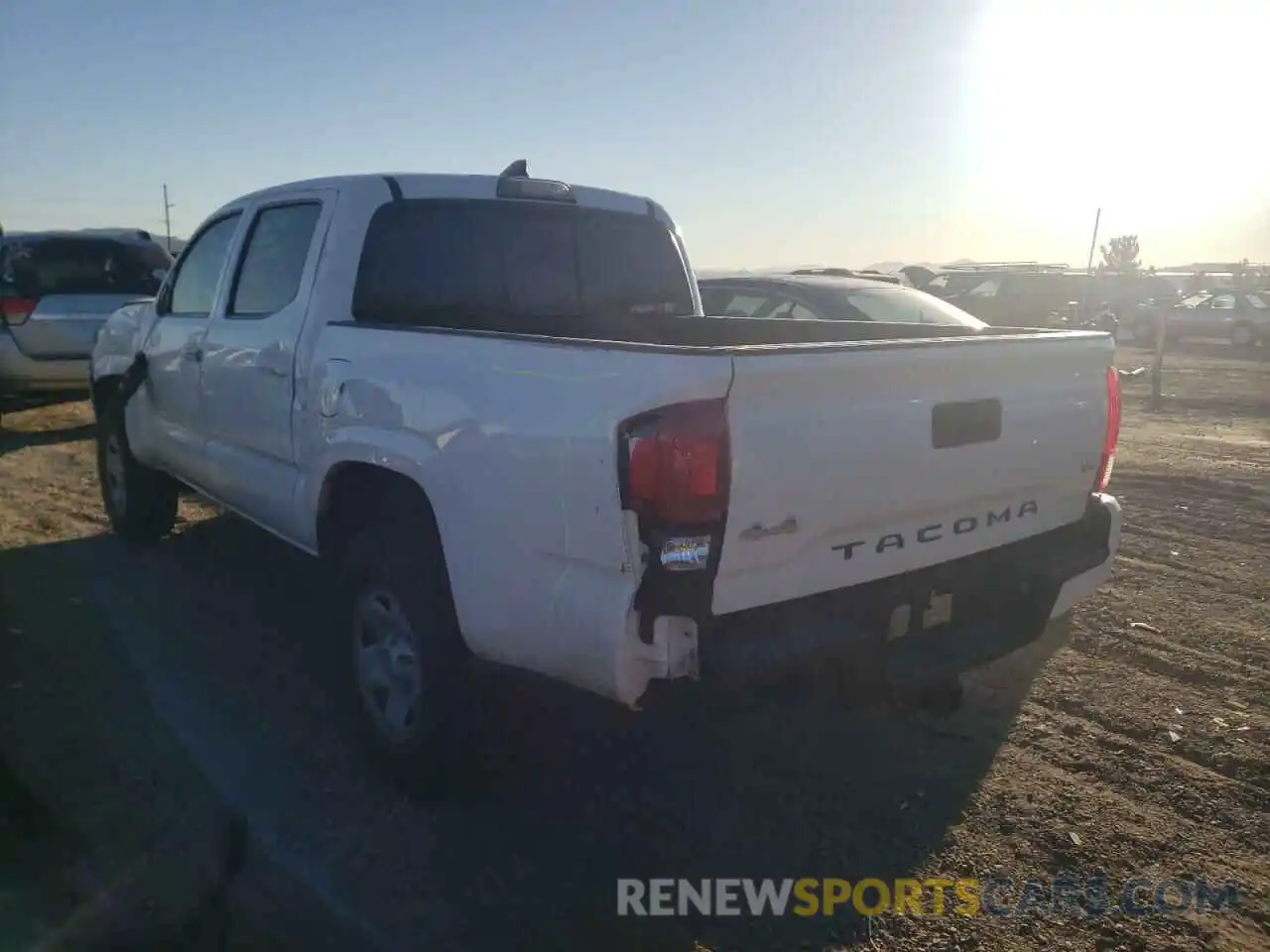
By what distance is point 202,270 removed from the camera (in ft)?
18.3

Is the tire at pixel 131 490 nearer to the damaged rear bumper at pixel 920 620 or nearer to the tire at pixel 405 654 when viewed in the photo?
the tire at pixel 405 654

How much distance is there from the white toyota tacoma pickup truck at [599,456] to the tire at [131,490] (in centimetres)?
153

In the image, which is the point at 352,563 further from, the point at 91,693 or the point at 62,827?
the point at 91,693

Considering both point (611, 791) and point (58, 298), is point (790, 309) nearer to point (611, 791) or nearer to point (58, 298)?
point (611, 791)

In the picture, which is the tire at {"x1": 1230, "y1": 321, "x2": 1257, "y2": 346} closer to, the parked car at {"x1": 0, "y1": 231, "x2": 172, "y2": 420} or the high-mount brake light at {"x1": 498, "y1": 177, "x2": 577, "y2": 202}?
the parked car at {"x1": 0, "y1": 231, "x2": 172, "y2": 420}

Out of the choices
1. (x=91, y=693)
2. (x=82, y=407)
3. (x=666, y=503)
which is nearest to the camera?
(x=666, y=503)

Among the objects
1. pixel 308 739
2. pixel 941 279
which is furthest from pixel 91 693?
pixel 941 279

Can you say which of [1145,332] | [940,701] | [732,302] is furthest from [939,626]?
[1145,332]

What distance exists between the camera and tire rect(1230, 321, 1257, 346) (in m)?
27.5

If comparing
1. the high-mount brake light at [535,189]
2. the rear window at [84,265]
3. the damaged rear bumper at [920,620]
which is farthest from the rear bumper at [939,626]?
the rear window at [84,265]

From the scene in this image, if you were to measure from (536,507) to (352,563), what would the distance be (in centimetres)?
111

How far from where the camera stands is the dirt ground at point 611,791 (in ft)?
9.69

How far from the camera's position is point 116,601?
5.54 m

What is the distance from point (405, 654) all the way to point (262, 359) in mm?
1695
